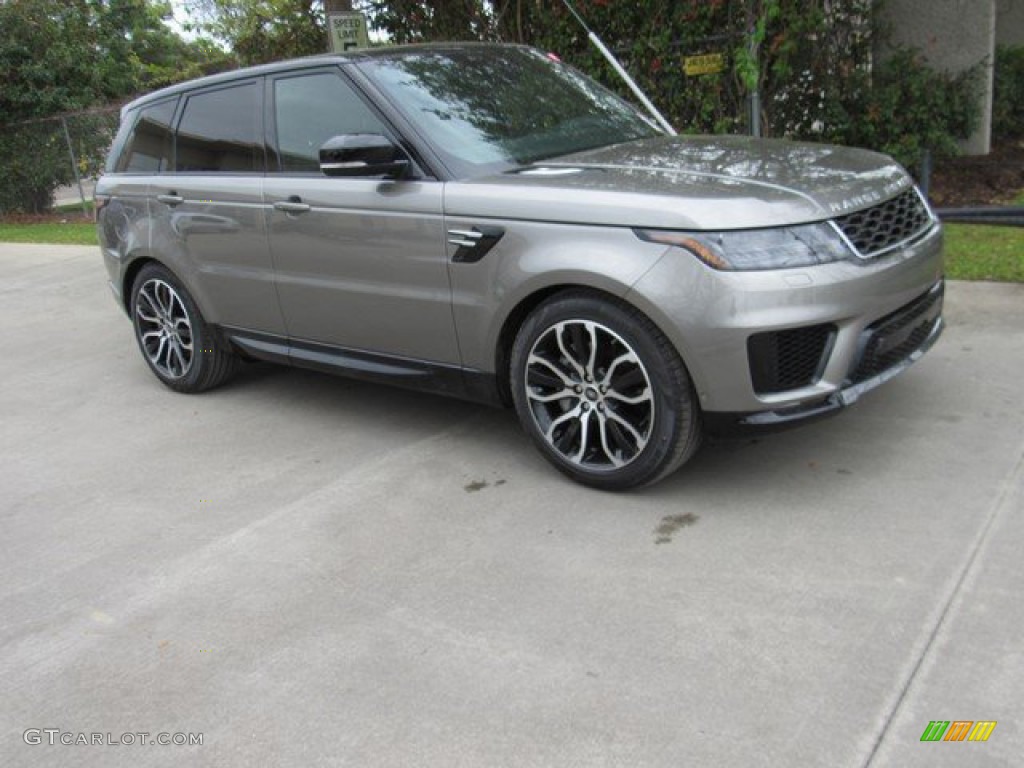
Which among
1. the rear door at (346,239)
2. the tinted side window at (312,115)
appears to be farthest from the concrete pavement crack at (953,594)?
the tinted side window at (312,115)

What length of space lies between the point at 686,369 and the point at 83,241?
1199 centimetres

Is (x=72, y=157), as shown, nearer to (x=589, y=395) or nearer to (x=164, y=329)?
(x=164, y=329)

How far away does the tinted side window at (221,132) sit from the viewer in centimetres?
511

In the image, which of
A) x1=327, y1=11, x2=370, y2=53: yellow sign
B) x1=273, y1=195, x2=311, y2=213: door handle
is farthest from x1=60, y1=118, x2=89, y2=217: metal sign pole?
x1=273, y1=195, x2=311, y2=213: door handle

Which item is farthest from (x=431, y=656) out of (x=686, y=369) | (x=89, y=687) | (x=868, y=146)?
(x=868, y=146)

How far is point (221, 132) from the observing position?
5.32 m

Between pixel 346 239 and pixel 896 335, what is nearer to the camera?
pixel 896 335

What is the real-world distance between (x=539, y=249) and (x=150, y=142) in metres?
3.15

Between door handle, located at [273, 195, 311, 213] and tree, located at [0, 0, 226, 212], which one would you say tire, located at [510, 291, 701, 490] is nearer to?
door handle, located at [273, 195, 311, 213]

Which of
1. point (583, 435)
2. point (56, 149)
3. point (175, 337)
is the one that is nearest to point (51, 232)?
point (56, 149)

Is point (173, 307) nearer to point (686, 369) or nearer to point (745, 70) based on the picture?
point (686, 369)

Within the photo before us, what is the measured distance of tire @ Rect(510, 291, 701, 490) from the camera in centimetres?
372

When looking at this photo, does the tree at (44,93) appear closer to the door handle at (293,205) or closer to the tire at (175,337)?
the tire at (175,337)

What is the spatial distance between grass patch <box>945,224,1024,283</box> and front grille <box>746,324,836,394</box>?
3.38 m
